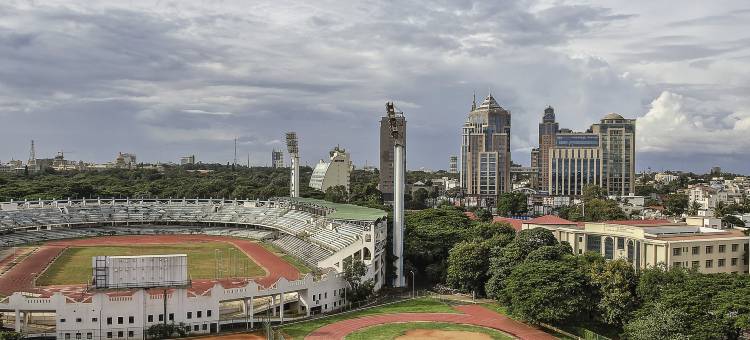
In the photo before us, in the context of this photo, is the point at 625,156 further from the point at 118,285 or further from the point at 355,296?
the point at 118,285

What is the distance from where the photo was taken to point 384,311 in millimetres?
54875

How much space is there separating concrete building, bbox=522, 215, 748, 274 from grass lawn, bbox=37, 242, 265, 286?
3776 cm

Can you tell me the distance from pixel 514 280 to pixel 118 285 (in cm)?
2982

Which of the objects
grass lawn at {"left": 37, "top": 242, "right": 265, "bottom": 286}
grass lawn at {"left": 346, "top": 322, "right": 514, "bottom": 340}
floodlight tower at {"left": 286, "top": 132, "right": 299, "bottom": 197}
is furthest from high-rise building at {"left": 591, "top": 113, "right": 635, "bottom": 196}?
grass lawn at {"left": 346, "top": 322, "right": 514, "bottom": 340}

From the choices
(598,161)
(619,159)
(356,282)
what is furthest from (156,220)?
(619,159)

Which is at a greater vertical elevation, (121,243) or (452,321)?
(121,243)

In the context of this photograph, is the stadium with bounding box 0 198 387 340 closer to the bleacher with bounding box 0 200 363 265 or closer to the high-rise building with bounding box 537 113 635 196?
the bleacher with bounding box 0 200 363 265

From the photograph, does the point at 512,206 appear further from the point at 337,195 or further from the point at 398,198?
the point at 398,198

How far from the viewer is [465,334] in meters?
48.2

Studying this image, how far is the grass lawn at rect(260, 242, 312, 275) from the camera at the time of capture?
236 ft

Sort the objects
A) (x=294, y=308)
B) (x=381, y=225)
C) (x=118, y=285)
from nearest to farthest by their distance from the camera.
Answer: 1. (x=118, y=285)
2. (x=294, y=308)
3. (x=381, y=225)

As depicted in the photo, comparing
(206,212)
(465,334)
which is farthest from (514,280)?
(206,212)

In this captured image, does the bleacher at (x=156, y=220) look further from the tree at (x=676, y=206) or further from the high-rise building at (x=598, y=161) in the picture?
the high-rise building at (x=598, y=161)

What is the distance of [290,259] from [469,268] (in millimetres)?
27234
